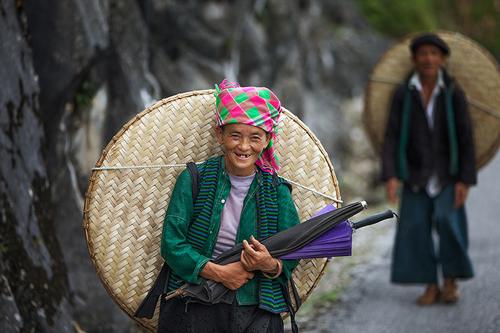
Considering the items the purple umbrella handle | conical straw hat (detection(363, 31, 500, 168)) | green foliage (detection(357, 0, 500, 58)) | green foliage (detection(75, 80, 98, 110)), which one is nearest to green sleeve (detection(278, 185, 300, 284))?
the purple umbrella handle

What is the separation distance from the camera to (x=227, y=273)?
146 inches

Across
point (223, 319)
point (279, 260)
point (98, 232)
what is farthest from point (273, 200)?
point (98, 232)

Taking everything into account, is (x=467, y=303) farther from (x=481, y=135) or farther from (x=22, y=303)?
(x=22, y=303)

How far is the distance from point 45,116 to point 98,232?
1.76 meters

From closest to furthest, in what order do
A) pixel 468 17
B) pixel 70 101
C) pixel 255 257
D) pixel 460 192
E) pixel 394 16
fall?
pixel 255 257, pixel 70 101, pixel 460 192, pixel 394 16, pixel 468 17

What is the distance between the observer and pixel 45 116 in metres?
5.55

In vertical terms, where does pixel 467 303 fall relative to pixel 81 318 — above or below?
below

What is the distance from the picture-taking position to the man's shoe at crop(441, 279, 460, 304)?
6.66 m

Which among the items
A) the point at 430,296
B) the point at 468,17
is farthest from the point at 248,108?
the point at 468,17

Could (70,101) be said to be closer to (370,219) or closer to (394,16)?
(370,219)

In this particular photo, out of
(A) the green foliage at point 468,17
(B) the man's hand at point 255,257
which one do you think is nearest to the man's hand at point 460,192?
(B) the man's hand at point 255,257

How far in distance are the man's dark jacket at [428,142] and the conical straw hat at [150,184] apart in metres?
2.66

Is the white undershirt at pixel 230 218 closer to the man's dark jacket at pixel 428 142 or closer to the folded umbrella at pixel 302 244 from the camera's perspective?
the folded umbrella at pixel 302 244

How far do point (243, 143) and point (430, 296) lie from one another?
347 cm
